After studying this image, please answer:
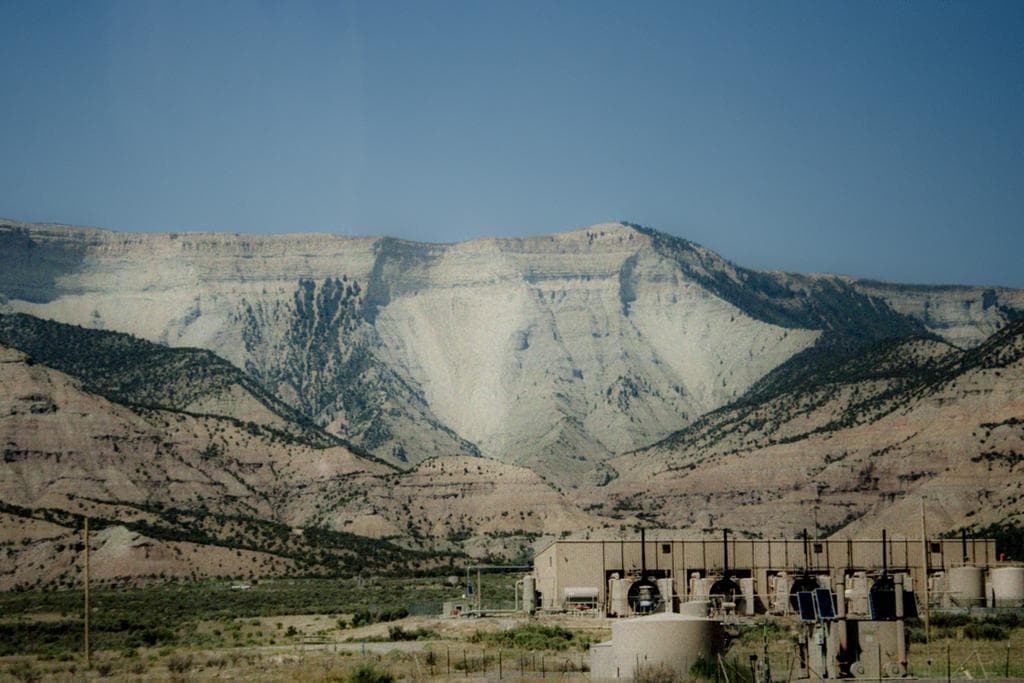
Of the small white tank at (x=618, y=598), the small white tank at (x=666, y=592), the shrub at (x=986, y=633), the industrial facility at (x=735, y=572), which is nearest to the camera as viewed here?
the shrub at (x=986, y=633)

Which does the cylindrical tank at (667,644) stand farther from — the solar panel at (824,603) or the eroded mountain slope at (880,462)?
the eroded mountain slope at (880,462)

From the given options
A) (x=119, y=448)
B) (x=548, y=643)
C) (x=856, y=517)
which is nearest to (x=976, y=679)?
(x=548, y=643)

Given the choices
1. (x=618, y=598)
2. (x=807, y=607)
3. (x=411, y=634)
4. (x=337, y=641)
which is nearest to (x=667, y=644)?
(x=807, y=607)

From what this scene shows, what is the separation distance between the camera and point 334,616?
98.1 meters

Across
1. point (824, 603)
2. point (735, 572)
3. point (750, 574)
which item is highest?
point (735, 572)

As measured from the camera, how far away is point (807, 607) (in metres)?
49.0

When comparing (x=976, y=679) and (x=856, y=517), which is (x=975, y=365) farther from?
(x=976, y=679)

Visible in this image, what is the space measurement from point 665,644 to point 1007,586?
42.1 meters

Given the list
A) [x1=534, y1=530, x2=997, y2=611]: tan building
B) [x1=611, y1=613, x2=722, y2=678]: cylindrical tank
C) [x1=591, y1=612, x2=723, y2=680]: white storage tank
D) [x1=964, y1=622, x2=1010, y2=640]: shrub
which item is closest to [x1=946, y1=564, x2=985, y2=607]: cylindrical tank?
[x1=534, y1=530, x2=997, y2=611]: tan building

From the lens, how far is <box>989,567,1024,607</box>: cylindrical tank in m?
86.0

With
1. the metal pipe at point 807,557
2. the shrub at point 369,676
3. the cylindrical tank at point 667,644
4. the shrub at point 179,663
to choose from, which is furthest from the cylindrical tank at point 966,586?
the cylindrical tank at point 667,644

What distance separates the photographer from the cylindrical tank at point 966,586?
8612cm

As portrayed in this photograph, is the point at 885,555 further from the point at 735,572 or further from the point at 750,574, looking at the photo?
the point at 735,572

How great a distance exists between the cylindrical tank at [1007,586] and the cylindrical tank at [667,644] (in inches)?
1576
